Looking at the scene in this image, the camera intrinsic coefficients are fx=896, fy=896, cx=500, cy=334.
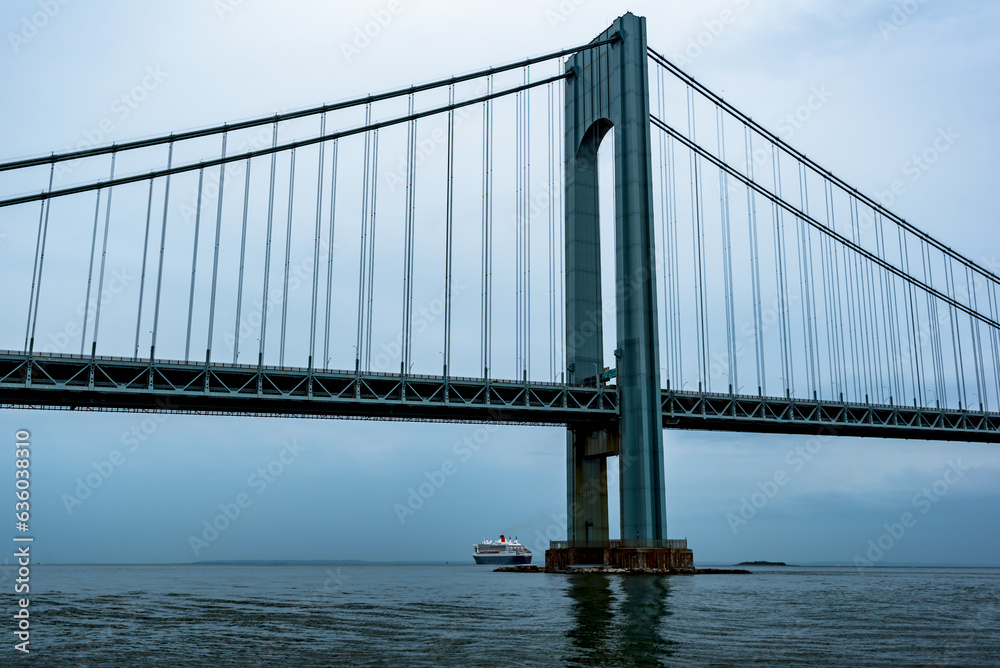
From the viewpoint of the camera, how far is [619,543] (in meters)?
63.9

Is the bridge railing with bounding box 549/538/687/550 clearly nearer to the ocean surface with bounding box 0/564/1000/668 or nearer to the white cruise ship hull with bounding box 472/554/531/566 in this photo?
the ocean surface with bounding box 0/564/1000/668

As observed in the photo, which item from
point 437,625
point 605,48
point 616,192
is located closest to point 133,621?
point 437,625

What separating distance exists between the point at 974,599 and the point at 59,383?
50.1m

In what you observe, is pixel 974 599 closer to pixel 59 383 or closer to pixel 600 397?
pixel 600 397

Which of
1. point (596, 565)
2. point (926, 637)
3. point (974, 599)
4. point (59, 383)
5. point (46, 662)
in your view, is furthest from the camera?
point (596, 565)

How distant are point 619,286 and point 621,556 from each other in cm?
1930

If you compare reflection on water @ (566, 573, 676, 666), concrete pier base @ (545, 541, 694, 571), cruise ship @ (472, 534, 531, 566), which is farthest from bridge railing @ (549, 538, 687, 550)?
cruise ship @ (472, 534, 531, 566)

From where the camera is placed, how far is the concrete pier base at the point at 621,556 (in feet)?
198

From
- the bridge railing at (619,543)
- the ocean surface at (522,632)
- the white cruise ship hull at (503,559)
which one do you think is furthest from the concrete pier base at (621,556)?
the white cruise ship hull at (503,559)

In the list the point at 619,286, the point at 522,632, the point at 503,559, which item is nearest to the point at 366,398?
the point at 619,286

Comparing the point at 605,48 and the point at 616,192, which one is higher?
the point at 605,48

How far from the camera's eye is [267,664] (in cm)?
1930

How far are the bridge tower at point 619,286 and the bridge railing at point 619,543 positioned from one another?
200mm

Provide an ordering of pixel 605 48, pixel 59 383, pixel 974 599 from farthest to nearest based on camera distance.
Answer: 1. pixel 605 48
2. pixel 59 383
3. pixel 974 599
